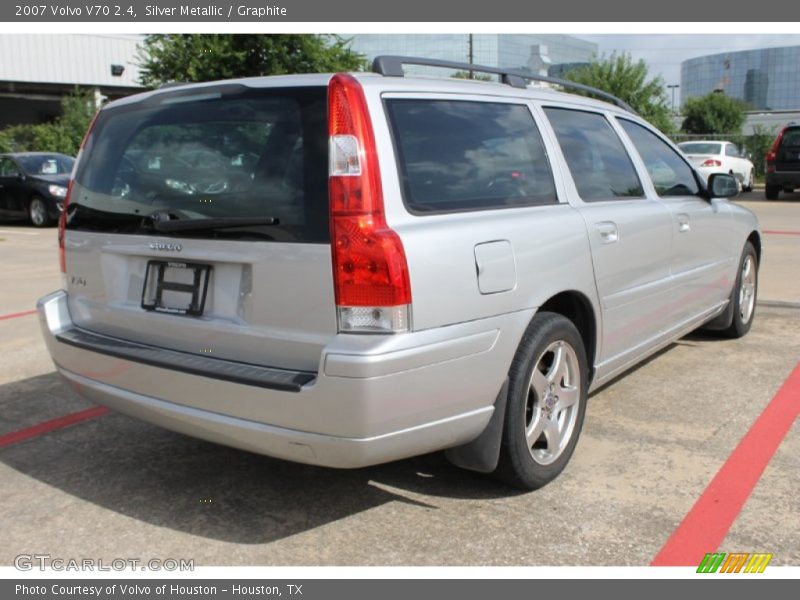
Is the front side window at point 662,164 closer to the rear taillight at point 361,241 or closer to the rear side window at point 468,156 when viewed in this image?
the rear side window at point 468,156

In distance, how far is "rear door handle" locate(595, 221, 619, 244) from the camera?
3.91m

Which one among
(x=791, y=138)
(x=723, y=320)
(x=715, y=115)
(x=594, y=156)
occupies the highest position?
(x=715, y=115)

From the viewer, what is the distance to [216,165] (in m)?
3.20

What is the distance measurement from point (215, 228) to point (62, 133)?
25.7 meters

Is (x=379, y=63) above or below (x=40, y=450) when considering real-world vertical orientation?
above

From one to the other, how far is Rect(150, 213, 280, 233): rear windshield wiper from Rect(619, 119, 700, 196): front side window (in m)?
2.53

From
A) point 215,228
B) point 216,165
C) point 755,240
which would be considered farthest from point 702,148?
point 215,228

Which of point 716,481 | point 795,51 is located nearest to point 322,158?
point 716,481

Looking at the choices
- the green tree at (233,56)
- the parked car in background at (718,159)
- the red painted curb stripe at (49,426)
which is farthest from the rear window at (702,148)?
the red painted curb stripe at (49,426)

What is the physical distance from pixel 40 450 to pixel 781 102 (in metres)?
121

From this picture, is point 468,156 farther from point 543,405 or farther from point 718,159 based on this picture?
point 718,159

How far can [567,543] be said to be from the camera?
10.2ft

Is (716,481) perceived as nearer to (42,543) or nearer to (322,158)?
(322,158)
